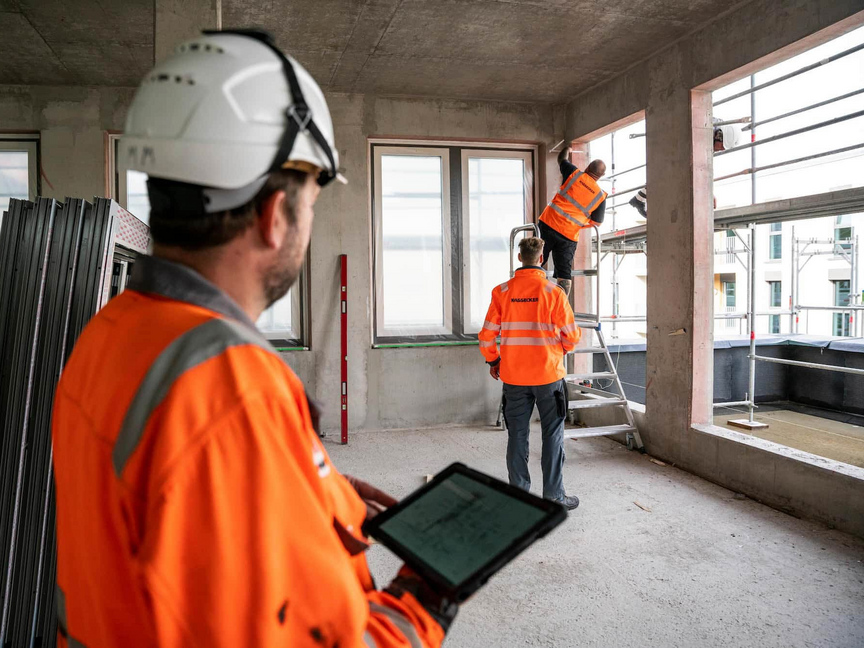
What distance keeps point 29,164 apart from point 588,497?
20.0ft

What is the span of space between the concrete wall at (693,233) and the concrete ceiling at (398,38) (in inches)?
9.1

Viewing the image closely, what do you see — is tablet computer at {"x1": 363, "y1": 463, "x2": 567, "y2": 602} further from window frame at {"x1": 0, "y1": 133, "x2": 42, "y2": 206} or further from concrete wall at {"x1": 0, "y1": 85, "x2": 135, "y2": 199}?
window frame at {"x1": 0, "y1": 133, "x2": 42, "y2": 206}

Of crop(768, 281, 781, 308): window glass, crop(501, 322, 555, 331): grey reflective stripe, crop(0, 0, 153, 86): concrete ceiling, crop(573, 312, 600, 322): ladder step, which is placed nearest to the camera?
crop(501, 322, 555, 331): grey reflective stripe

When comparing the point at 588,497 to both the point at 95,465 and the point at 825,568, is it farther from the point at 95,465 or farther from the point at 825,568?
the point at 95,465

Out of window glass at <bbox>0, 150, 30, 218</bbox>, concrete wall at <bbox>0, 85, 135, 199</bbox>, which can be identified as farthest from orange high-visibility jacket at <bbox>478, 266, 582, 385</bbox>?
window glass at <bbox>0, 150, 30, 218</bbox>

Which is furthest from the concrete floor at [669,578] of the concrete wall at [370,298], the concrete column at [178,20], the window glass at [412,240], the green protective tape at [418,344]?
the concrete column at [178,20]

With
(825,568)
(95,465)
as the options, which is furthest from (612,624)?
(95,465)

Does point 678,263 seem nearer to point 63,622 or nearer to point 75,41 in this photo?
point 63,622

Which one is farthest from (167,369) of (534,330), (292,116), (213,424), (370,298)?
(370,298)

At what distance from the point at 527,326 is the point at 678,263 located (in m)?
1.82

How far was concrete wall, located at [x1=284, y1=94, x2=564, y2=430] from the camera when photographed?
616 cm

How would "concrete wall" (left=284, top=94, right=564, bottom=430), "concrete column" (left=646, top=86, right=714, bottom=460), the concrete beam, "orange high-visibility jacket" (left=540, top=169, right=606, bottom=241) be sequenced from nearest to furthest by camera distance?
the concrete beam
"concrete column" (left=646, top=86, right=714, bottom=460)
"orange high-visibility jacket" (left=540, top=169, right=606, bottom=241)
"concrete wall" (left=284, top=94, right=564, bottom=430)

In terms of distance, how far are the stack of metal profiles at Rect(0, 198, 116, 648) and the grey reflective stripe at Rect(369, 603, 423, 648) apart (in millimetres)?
2350

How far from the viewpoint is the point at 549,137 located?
673 cm
